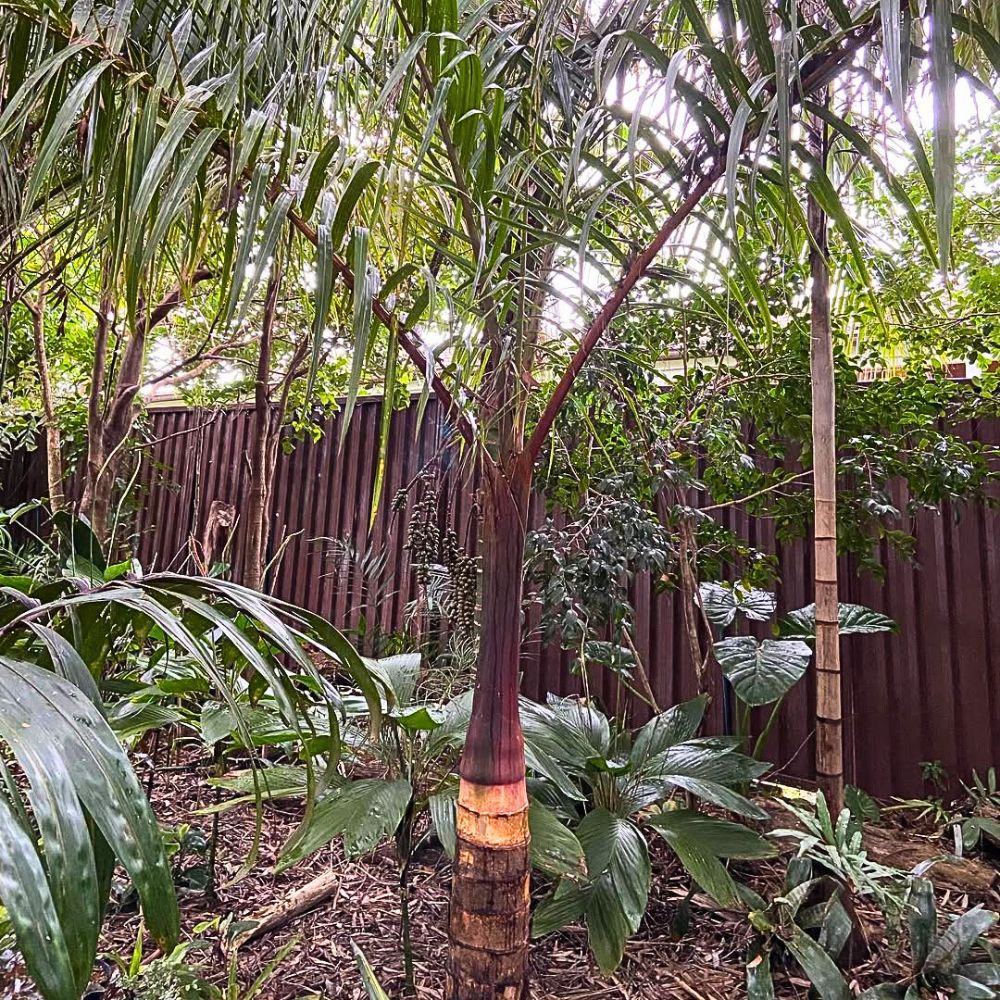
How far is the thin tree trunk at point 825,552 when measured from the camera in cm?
154

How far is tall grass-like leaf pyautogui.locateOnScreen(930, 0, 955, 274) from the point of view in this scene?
2.15 ft

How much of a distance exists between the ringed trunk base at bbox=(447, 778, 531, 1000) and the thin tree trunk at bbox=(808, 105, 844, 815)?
81 cm

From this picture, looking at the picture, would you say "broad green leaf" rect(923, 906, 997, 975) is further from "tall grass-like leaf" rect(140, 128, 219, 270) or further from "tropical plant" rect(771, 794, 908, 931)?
"tall grass-like leaf" rect(140, 128, 219, 270)

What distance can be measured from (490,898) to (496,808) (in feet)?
0.49

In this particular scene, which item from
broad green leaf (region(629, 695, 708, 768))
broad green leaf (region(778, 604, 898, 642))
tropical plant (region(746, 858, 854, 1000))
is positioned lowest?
tropical plant (region(746, 858, 854, 1000))

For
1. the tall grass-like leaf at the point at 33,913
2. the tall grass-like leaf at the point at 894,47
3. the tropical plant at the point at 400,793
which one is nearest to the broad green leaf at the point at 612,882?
the tropical plant at the point at 400,793

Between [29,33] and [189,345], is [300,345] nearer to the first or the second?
[189,345]

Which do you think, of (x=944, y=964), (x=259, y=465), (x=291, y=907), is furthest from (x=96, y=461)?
(x=944, y=964)

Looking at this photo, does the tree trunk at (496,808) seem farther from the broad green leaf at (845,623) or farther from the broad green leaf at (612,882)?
the broad green leaf at (845,623)

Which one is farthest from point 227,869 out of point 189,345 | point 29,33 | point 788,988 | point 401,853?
point 189,345

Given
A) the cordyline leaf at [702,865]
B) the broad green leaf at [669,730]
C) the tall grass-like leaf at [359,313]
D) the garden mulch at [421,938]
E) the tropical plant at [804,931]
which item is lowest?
the garden mulch at [421,938]

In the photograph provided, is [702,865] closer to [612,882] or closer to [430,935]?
[612,882]

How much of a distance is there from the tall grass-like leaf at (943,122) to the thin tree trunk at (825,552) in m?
0.83

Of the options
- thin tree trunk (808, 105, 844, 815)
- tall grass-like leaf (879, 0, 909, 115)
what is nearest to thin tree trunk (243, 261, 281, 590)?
thin tree trunk (808, 105, 844, 815)
